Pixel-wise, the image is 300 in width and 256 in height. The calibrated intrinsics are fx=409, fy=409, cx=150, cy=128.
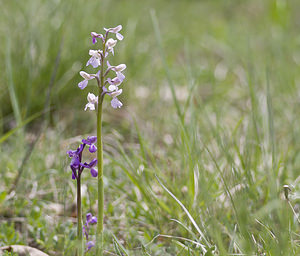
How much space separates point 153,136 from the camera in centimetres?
265

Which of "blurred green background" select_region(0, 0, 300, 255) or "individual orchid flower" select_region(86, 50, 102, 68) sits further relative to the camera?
"blurred green background" select_region(0, 0, 300, 255)

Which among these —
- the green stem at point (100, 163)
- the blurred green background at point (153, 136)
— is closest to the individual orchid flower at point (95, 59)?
the green stem at point (100, 163)

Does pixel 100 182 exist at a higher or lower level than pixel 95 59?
lower

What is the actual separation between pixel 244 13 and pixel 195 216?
5727 mm

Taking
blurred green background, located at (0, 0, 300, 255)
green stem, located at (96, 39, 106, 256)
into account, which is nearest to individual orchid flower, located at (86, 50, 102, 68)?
green stem, located at (96, 39, 106, 256)

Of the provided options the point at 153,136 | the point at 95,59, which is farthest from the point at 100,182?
the point at 153,136

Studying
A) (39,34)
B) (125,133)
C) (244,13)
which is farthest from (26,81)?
(244,13)

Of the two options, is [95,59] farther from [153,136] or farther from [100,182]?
[153,136]

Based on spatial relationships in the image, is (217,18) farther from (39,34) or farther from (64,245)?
(64,245)

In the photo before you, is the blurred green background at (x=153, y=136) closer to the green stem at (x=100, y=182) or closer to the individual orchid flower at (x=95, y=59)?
the green stem at (x=100, y=182)

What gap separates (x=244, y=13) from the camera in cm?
669

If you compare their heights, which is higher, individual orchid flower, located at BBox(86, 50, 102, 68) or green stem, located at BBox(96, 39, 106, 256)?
individual orchid flower, located at BBox(86, 50, 102, 68)

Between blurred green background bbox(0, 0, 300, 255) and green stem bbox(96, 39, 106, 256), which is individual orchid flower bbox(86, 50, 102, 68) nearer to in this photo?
green stem bbox(96, 39, 106, 256)

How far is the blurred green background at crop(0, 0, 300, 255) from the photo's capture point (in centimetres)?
157
